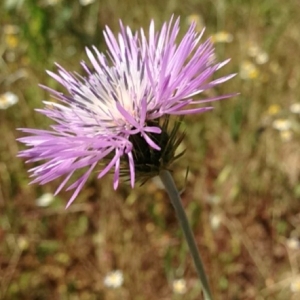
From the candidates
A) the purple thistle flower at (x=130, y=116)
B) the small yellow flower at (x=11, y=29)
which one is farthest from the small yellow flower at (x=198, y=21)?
the purple thistle flower at (x=130, y=116)

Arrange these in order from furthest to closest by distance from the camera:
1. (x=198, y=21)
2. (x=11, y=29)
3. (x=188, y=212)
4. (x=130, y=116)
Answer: (x=11, y=29), (x=198, y=21), (x=188, y=212), (x=130, y=116)

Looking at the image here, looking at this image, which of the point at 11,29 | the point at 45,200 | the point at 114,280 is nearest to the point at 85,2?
the point at 11,29

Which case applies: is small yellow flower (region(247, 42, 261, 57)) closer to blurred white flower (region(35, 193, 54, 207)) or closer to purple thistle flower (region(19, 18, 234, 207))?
blurred white flower (region(35, 193, 54, 207))

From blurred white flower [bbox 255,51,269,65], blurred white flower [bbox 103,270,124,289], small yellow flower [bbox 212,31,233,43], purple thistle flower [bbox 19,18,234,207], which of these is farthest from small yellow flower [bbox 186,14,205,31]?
purple thistle flower [bbox 19,18,234,207]

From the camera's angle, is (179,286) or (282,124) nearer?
(179,286)

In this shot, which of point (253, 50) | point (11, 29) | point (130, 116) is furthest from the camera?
point (11, 29)

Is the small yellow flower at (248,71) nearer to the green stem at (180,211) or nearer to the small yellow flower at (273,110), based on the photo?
the small yellow flower at (273,110)

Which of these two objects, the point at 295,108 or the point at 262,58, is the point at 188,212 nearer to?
the point at 295,108
